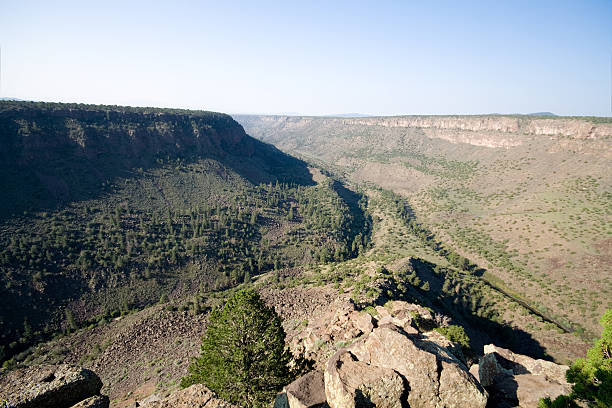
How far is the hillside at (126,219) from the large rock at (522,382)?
36.3 meters

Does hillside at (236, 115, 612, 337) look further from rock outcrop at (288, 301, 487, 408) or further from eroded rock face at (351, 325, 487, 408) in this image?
rock outcrop at (288, 301, 487, 408)

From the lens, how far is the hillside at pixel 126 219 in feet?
132

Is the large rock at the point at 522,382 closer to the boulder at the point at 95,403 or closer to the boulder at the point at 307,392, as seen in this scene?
the boulder at the point at 307,392

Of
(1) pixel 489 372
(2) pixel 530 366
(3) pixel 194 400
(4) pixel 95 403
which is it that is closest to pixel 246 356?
(3) pixel 194 400

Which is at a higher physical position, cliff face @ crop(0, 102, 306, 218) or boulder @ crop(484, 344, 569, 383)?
cliff face @ crop(0, 102, 306, 218)

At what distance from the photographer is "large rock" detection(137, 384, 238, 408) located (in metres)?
13.3

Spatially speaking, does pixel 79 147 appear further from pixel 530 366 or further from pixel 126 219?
pixel 530 366

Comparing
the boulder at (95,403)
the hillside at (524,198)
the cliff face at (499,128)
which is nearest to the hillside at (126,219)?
the boulder at (95,403)

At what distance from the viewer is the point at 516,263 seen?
5859 cm

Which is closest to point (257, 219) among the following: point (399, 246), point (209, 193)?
point (209, 193)

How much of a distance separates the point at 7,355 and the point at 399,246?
7156cm

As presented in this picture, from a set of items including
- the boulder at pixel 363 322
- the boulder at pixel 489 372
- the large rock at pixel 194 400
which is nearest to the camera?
the large rock at pixel 194 400

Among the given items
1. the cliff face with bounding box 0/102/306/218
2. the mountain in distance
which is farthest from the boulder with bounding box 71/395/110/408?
the cliff face with bounding box 0/102/306/218

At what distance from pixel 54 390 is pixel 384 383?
53.4ft
